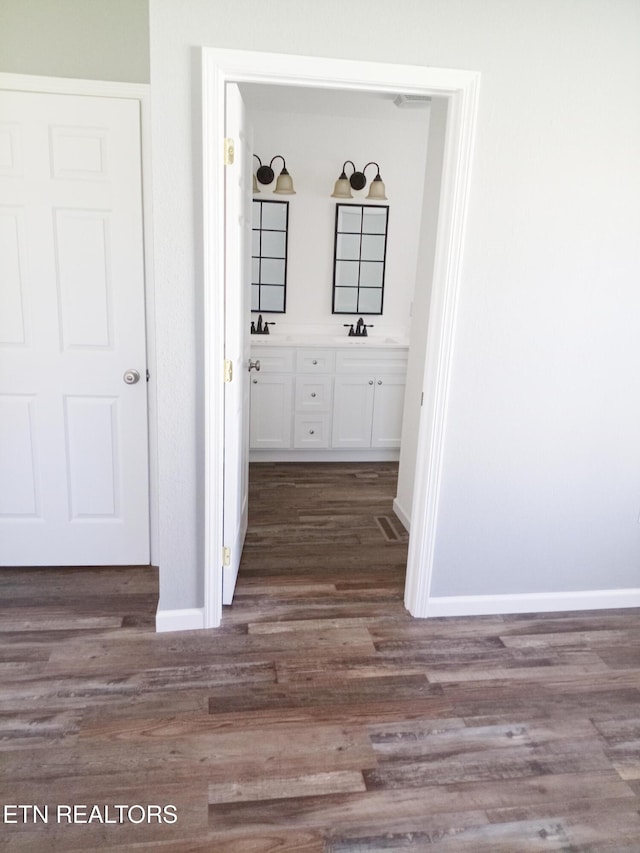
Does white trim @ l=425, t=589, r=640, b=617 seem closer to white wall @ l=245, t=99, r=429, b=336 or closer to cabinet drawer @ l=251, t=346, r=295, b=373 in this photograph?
cabinet drawer @ l=251, t=346, r=295, b=373

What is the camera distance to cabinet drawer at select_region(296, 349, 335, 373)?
14.3 feet

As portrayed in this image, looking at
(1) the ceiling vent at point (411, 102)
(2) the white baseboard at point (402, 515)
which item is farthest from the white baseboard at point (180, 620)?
(1) the ceiling vent at point (411, 102)

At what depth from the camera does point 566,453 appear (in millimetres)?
2615

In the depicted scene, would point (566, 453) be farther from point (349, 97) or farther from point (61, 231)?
point (349, 97)

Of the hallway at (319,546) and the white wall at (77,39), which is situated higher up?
the white wall at (77,39)

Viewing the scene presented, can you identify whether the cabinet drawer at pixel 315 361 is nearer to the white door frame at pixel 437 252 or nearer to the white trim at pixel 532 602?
the white door frame at pixel 437 252

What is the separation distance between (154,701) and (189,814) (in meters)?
0.48

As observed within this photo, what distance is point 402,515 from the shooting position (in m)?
3.64

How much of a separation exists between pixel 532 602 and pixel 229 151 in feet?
7.43

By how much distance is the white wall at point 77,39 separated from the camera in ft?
7.86

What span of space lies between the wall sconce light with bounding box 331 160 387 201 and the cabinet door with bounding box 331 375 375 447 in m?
1.35

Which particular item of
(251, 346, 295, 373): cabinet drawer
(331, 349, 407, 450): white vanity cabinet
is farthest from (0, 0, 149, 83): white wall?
(331, 349, 407, 450): white vanity cabinet

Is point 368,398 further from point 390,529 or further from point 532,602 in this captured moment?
point 532,602

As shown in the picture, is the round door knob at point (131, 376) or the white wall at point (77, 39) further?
the round door knob at point (131, 376)
